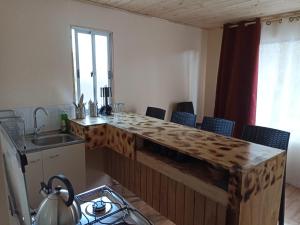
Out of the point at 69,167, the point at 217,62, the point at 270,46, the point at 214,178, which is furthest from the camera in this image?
the point at 217,62

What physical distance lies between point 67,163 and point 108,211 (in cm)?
111

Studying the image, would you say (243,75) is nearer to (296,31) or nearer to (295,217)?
(296,31)

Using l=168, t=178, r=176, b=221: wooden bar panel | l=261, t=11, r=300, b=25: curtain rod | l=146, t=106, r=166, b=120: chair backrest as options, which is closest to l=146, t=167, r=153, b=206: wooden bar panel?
l=168, t=178, r=176, b=221: wooden bar panel

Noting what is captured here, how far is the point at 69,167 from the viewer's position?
223 cm

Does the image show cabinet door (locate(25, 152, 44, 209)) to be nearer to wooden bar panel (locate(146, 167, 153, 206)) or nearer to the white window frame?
the white window frame

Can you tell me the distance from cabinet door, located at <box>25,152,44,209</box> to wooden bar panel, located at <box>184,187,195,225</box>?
4.21ft

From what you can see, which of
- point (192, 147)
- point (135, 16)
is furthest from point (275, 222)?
point (135, 16)

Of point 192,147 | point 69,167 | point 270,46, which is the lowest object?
point 69,167

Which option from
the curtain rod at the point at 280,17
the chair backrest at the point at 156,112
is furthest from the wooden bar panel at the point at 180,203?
the curtain rod at the point at 280,17

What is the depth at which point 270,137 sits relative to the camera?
6.66ft

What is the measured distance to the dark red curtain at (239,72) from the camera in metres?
3.27

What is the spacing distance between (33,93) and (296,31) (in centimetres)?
326

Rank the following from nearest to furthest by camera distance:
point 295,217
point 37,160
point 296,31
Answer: point 37,160
point 295,217
point 296,31

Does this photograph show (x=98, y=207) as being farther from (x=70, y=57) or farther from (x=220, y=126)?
(x=70, y=57)
